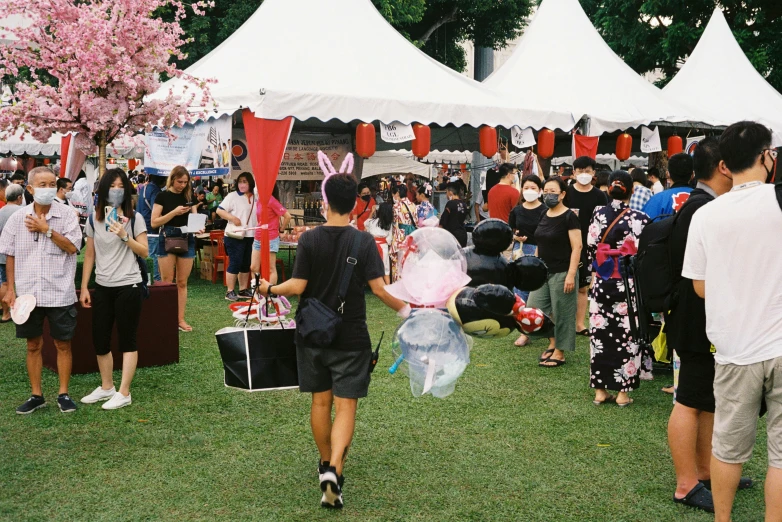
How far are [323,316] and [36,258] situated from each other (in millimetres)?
2656

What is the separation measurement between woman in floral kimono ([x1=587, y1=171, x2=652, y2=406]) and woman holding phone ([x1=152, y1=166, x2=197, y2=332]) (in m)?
4.42

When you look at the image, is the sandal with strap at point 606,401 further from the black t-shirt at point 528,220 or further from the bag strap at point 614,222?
the black t-shirt at point 528,220

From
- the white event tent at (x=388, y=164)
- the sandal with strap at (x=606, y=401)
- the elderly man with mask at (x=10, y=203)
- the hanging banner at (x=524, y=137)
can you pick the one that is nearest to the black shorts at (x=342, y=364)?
the sandal with strap at (x=606, y=401)

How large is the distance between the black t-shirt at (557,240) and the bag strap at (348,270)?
3210 millimetres

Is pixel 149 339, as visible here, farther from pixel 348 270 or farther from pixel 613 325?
pixel 613 325

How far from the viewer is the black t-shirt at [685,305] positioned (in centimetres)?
362

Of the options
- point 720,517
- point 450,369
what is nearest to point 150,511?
point 450,369

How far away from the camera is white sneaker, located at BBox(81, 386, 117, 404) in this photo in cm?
551

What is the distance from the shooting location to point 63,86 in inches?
250

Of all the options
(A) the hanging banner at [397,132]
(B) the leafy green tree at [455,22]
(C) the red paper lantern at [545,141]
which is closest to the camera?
(A) the hanging banner at [397,132]

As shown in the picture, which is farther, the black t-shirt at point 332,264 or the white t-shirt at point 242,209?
the white t-shirt at point 242,209

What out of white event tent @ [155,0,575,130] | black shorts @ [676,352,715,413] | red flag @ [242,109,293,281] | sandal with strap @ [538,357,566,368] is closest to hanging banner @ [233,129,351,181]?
white event tent @ [155,0,575,130]

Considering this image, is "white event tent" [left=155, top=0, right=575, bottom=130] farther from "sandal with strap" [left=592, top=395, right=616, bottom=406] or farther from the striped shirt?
"sandal with strap" [left=592, top=395, right=616, bottom=406]

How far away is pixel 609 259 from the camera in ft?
18.0
